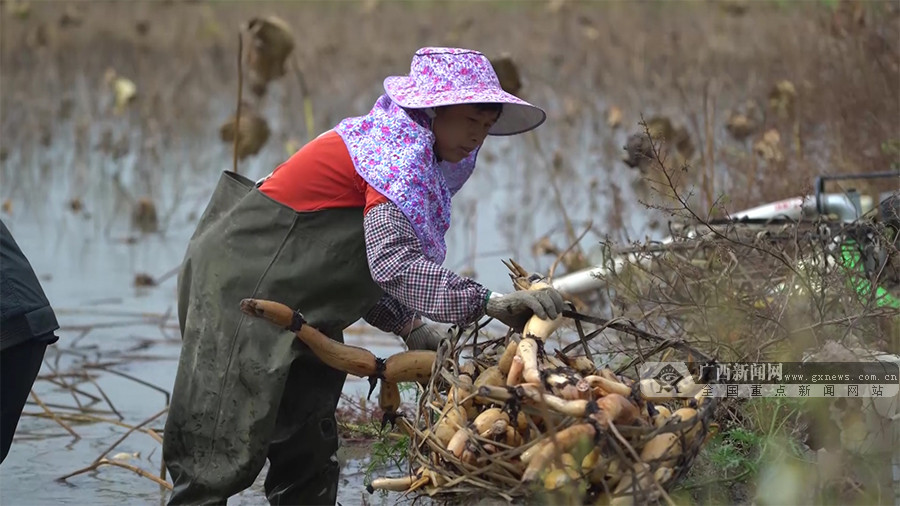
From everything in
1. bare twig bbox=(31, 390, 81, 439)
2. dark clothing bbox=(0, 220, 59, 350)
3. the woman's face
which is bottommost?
bare twig bbox=(31, 390, 81, 439)

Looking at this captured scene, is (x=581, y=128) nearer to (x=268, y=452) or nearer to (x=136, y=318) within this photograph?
(x=136, y=318)

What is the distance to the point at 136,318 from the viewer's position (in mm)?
7703

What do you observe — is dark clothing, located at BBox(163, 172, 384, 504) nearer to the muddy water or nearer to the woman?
the woman

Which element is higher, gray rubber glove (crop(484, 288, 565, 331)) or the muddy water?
gray rubber glove (crop(484, 288, 565, 331))

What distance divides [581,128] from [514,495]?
31.0 ft

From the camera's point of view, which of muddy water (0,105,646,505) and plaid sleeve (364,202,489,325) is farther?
muddy water (0,105,646,505)

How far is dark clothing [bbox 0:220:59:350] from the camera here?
366cm

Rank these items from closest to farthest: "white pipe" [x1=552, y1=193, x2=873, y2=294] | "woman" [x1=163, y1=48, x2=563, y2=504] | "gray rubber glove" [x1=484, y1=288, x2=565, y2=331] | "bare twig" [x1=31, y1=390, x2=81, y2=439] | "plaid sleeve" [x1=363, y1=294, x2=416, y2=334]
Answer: "gray rubber glove" [x1=484, y1=288, x2=565, y2=331] < "woman" [x1=163, y1=48, x2=563, y2=504] < "plaid sleeve" [x1=363, y1=294, x2=416, y2=334] < "bare twig" [x1=31, y1=390, x2=81, y2=439] < "white pipe" [x1=552, y1=193, x2=873, y2=294]

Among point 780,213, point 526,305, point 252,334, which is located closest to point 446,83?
point 526,305

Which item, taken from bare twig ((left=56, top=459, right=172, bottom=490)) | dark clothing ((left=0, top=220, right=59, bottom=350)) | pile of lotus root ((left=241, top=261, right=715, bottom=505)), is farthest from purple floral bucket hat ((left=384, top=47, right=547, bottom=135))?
bare twig ((left=56, top=459, right=172, bottom=490))

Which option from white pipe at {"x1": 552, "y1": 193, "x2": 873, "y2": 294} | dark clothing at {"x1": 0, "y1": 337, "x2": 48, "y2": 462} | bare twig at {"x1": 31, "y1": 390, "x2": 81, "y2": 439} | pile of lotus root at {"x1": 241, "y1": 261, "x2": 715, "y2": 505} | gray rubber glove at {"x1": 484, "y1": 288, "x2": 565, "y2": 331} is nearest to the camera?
pile of lotus root at {"x1": 241, "y1": 261, "x2": 715, "y2": 505}

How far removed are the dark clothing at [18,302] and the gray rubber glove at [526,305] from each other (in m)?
1.20

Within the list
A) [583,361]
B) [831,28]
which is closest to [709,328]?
[583,361]

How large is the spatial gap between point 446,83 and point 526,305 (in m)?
0.67
